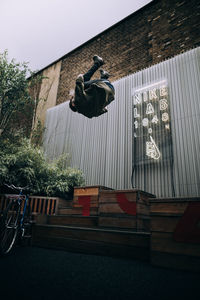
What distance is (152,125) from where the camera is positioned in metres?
4.41

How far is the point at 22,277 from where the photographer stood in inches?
61.1

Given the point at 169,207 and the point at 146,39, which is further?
the point at 146,39

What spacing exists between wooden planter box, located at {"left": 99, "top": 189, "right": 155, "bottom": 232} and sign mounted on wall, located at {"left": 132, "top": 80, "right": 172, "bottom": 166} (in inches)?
52.4

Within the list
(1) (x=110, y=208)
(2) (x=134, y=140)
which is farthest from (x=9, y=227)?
(2) (x=134, y=140)

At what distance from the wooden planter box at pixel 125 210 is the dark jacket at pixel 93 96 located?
1334 mm

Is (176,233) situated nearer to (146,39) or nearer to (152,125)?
(152,125)

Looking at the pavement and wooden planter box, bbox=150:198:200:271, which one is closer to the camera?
the pavement

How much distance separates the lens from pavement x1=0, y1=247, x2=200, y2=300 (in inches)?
49.6

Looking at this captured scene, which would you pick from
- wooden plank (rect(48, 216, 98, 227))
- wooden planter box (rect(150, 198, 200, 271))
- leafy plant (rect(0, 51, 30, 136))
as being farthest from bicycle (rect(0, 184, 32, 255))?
leafy plant (rect(0, 51, 30, 136))

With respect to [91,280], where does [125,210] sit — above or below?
above

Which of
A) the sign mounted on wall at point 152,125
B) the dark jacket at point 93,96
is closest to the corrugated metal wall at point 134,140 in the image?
the sign mounted on wall at point 152,125

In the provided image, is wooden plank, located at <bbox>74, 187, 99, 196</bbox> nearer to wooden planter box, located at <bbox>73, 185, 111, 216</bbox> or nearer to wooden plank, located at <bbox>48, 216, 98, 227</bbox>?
wooden planter box, located at <bbox>73, 185, 111, 216</bbox>

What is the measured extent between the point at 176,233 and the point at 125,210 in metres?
1.06

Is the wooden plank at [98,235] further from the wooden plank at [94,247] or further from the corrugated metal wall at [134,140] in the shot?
the corrugated metal wall at [134,140]
